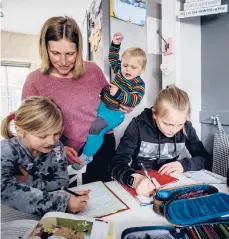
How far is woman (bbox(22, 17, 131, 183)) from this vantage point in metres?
0.73

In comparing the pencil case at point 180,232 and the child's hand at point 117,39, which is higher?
the child's hand at point 117,39

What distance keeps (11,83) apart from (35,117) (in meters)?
0.30

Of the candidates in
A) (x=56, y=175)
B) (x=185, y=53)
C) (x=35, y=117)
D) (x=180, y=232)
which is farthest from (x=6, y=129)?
(x=185, y=53)

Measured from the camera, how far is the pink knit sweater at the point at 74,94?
30.6 inches

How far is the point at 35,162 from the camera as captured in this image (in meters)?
0.70

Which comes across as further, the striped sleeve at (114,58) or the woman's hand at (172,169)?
the striped sleeve at (114,58)

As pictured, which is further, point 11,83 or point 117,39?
point 117,39

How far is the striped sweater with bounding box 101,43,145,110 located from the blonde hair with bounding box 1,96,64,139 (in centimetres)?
25

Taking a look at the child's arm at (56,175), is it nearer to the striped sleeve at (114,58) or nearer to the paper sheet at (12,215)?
the paper sheet at (12,215)

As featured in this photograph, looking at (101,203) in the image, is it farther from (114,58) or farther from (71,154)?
(114,58)

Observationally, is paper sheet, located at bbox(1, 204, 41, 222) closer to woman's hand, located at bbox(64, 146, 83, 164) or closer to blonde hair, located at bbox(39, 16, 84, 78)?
woman's hand, located at bbox(64, 146, 83, 164)

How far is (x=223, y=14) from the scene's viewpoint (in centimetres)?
110

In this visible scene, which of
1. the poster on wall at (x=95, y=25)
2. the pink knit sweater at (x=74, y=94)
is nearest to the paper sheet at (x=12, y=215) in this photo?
the pink knit sweater at (x=74, y=94)

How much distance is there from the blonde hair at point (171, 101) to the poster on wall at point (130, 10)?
0.48 metres
